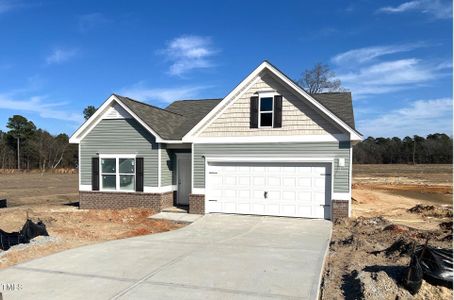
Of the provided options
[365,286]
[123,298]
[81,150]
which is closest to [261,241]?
[365,286]

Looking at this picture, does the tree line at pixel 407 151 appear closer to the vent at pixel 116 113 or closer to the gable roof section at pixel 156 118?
the gable roof section at pixel 156 118

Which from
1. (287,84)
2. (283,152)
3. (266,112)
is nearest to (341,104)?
(287,84)

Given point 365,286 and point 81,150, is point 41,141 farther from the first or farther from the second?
point 365,286

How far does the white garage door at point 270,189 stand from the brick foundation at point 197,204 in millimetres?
270

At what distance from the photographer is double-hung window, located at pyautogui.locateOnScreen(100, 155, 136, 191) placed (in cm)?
1666

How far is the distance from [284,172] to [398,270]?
7716 millimetres

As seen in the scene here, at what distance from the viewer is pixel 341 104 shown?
16328mm

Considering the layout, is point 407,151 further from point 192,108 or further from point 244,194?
point 244,194

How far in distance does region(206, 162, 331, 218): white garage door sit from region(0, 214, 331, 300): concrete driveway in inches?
105

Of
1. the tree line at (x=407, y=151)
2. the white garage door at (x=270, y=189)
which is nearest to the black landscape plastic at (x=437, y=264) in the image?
the white garage door at (x=270, y=189)

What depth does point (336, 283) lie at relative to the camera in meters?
6.98

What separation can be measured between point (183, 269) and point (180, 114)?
1388 cm

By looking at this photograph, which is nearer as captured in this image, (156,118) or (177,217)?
(177,217)

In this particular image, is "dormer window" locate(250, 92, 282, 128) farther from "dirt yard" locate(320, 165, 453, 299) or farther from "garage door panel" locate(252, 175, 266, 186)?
"dirt yard" locate(320, 165, 453, 299)
